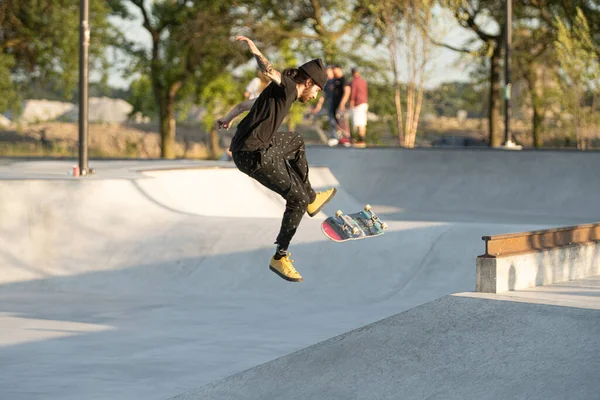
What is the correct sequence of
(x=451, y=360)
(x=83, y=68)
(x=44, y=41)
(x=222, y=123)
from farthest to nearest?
(x=44, y=41) → (x=83, y=68) → (x=222, y=123) → (x=451, y=360)

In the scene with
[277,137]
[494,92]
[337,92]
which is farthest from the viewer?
[494,92]

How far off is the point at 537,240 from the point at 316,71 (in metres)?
3.25

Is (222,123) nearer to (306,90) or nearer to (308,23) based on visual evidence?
(306,90)

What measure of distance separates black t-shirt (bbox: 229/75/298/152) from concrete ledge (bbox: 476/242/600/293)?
2.37 meters

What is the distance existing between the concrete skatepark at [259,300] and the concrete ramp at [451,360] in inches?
0.6

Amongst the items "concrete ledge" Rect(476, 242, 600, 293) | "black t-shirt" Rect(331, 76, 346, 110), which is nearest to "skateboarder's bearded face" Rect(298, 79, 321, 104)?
"concrete ledge" Rect(476, 242, 600, 293)

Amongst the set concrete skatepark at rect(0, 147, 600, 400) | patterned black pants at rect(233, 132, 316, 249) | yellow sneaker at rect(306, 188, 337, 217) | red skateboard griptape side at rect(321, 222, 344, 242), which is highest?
patterned black pants at rect(233, 132, 316, 249)

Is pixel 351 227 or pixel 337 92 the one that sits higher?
pixel 337 92

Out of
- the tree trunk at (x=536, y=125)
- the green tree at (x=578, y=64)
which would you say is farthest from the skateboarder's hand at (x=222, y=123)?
the tree trunk at (x=536, y=125)

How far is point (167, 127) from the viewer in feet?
133

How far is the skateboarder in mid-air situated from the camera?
25.6ft

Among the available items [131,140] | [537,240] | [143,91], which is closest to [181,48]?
[143,91]

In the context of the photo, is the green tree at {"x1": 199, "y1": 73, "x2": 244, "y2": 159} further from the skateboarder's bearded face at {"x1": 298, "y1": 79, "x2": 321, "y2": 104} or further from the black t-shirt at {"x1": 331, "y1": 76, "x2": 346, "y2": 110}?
the skateboarder's bearded face at {"x1": 298, "y1": 79, "x2": 321, "y2": 104}

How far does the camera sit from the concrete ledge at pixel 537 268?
9109mm
